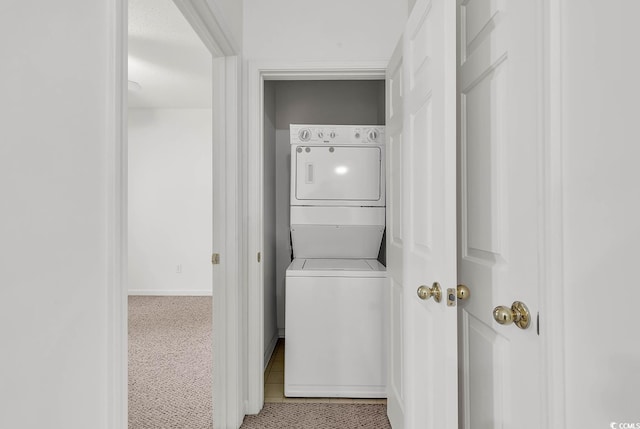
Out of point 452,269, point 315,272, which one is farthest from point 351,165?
point 452,269

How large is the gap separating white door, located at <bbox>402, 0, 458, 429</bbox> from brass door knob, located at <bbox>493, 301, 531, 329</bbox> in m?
0.15

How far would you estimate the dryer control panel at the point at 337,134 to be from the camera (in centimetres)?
254

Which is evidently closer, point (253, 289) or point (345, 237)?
point (253, 289)

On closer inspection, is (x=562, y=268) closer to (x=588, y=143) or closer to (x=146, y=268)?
(x=588, y=143)

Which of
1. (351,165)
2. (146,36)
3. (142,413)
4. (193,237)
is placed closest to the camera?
(142,413)

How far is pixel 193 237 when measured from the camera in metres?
4.87

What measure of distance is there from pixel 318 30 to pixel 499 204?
158 cm

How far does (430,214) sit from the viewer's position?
119 cm

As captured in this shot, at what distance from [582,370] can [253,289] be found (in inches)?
65.7

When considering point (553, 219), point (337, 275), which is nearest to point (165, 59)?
point (337, 275)

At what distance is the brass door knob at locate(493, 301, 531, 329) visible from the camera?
81 cm

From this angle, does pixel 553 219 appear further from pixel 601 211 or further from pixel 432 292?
pixel 432 292

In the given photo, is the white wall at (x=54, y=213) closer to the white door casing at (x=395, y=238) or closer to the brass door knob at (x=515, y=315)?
the brass door knob at (x=515, y=315)

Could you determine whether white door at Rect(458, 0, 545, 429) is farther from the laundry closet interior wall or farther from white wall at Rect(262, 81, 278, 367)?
the laundry closet interior wall
